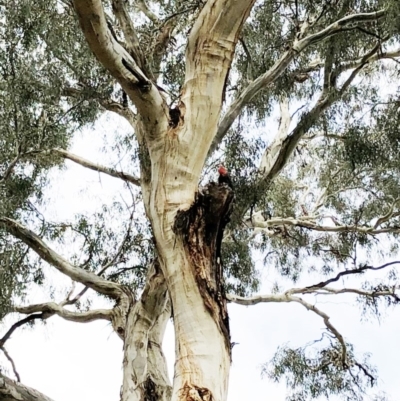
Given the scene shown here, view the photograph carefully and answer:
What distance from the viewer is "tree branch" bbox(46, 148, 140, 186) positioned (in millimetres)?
5422

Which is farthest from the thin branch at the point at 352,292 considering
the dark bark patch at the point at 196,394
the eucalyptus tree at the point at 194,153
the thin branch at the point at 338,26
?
Result: the dark bark patch at the point at 196,394

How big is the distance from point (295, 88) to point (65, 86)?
1967 millimetres

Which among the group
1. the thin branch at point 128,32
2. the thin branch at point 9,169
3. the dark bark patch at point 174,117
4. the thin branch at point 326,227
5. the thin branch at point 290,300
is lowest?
the dark bark patch at point 174,117

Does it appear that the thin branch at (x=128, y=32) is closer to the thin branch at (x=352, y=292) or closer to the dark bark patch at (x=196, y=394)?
the dark bark patch at (x=196, y=394)

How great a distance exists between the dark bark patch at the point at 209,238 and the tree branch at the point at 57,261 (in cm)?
204

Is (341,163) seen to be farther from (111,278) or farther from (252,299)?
(111,278)

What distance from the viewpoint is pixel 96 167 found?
602cm

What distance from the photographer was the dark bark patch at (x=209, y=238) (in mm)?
2975

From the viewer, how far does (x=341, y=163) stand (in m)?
6.94

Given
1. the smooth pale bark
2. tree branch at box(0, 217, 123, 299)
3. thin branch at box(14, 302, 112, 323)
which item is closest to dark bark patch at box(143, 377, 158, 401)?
the smooth pale bark

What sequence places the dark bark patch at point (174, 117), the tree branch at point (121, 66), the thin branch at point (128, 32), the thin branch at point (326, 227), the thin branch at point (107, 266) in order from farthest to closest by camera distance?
the thin branch at point (326, 227) → the thin branch at point (107, 266) → the thin branch at point (128, 32) → the dark bark patch at point (174, 117) → the tree branch at point (121, 66)

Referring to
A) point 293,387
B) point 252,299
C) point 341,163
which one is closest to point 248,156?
point 252,299

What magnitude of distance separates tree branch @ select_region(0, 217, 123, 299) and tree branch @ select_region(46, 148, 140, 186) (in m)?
0.73

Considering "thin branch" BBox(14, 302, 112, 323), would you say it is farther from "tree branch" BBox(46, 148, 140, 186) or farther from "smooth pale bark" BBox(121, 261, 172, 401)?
"tree branch" BBox(46, 148, 140, 186)
